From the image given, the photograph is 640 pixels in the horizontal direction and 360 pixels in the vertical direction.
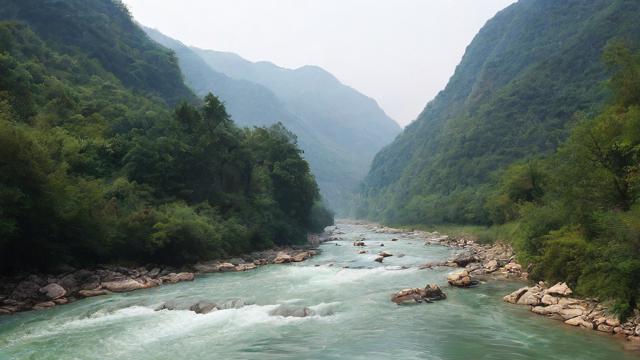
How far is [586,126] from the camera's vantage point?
97.5 ft

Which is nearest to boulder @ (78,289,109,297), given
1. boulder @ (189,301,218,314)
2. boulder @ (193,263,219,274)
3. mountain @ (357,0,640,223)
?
boulder @ (189,301,218,314)

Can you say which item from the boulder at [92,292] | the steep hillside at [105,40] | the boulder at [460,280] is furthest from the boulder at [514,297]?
the steep hillside at [105,40]

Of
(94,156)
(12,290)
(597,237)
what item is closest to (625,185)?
(597,237)

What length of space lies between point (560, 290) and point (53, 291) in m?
27.4

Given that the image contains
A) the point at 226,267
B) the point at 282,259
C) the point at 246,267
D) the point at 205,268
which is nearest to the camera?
the point at 205,268

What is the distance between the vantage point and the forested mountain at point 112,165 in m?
28.0

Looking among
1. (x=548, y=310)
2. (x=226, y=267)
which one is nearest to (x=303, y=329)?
(x=548, y=310)

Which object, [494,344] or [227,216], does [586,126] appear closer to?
[494,344]

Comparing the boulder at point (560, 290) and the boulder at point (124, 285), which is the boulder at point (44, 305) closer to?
the boulder at point (124, 285)

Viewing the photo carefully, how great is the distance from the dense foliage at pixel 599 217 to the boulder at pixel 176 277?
23536 mm

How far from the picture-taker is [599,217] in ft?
71.6

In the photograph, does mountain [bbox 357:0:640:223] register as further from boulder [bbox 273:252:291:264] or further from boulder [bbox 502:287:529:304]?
boulder [bbox 502:287:529:304]

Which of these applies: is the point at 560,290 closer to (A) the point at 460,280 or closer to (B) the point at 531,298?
(B) the point at 531,298

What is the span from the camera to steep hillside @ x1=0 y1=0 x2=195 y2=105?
273ft
